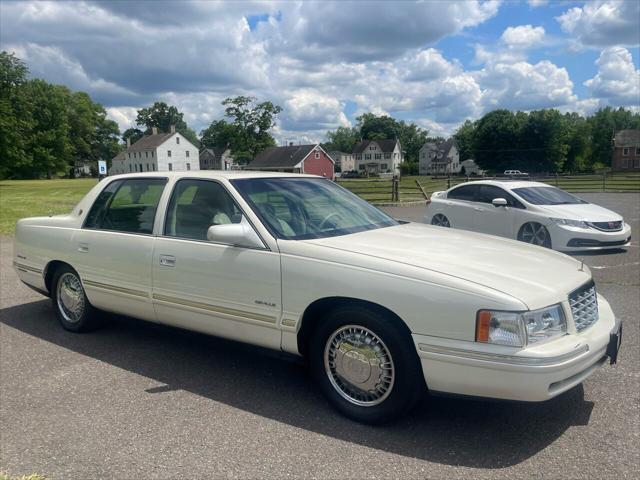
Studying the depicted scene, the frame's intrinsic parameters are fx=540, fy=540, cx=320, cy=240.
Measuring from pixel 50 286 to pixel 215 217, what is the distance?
244cm

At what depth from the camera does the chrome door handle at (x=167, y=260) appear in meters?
4.24

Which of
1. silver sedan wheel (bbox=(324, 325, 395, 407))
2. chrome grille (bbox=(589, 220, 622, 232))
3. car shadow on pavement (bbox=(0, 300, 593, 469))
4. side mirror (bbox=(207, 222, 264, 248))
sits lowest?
car shadow on pavement (bbox=(0, 300, 593, 469))

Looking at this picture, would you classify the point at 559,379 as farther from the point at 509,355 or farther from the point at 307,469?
the point at 307,469

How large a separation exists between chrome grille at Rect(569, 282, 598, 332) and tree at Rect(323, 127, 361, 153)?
14920cm

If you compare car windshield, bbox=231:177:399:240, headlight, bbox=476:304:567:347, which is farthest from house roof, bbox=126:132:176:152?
headlight, bbox=476:304:567:347

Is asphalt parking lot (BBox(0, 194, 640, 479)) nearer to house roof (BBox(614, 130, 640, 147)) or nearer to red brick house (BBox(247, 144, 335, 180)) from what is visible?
red brick house (BBox(247, 144, 335, 180))

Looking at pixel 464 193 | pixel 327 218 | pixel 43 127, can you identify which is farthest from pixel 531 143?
pixel 327 218

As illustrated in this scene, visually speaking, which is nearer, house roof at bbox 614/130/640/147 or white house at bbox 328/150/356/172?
house roof at bbox 614/130/640/147

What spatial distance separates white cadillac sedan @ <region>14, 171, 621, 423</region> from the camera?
9.82ft

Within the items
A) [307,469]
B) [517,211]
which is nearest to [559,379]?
[307,469]

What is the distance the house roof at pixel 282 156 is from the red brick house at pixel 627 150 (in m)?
47.6

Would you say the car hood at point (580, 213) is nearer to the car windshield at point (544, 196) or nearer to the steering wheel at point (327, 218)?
the car windshield at point (544, 196)

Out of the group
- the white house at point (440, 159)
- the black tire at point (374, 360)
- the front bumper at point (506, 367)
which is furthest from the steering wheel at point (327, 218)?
the white house at point (440, 159)

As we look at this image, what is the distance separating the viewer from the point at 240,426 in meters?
3.45
